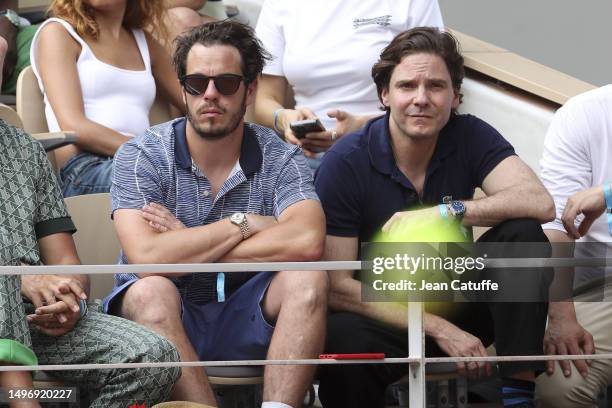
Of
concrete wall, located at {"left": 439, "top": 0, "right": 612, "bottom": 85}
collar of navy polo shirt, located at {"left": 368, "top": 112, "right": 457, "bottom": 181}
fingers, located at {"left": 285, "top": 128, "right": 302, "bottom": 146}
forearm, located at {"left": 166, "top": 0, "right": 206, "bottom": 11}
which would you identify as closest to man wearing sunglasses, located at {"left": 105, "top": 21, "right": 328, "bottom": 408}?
collar of navy polo shirt, located at {"left": 368, "top": 112, "right": 457, "bottom": 181}

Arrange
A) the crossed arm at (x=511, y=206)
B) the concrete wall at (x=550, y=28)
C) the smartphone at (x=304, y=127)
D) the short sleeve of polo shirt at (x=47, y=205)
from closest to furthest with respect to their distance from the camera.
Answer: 1. the short sleeve of polo shirt at (x=47, y=205)
2. the crossed arm at (x=511, y=206)
3. the smartphone at (x=304, y=127)
4. the concrete wall at (x=550, y=28)

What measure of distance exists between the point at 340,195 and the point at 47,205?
2.64 feet

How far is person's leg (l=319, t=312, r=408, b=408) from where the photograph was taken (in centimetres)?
370

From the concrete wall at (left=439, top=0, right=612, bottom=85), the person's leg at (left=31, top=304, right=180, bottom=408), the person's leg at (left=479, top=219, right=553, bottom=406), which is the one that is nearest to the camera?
the person's leg at (left=31, top=304, right=180, bottom=408)

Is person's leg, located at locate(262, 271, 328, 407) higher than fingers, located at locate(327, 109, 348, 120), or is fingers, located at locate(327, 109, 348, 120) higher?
fingers, located at locate(327, 109, 348, 120)

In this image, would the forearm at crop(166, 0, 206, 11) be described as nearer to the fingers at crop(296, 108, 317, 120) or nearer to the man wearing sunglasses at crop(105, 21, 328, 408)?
the fingers at crop(296, 108, 317, 120)

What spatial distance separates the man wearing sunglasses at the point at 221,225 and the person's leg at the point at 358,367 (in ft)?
0.34

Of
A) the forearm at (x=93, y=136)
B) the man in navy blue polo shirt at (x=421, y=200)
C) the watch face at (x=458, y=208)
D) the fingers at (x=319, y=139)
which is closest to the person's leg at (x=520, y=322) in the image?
the man in navy blue polo shirt at (x=421, y=200)

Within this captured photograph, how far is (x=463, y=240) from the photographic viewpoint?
3982mm

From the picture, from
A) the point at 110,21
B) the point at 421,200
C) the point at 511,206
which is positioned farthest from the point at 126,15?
the point at 511,206

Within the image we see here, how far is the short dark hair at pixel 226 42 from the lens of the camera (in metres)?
4.16

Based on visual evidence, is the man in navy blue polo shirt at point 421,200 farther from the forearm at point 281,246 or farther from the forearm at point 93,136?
the forearm at point 93,136

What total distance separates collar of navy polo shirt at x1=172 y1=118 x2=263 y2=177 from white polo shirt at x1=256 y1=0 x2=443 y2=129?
2.77ft

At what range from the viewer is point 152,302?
3713 millimetres
